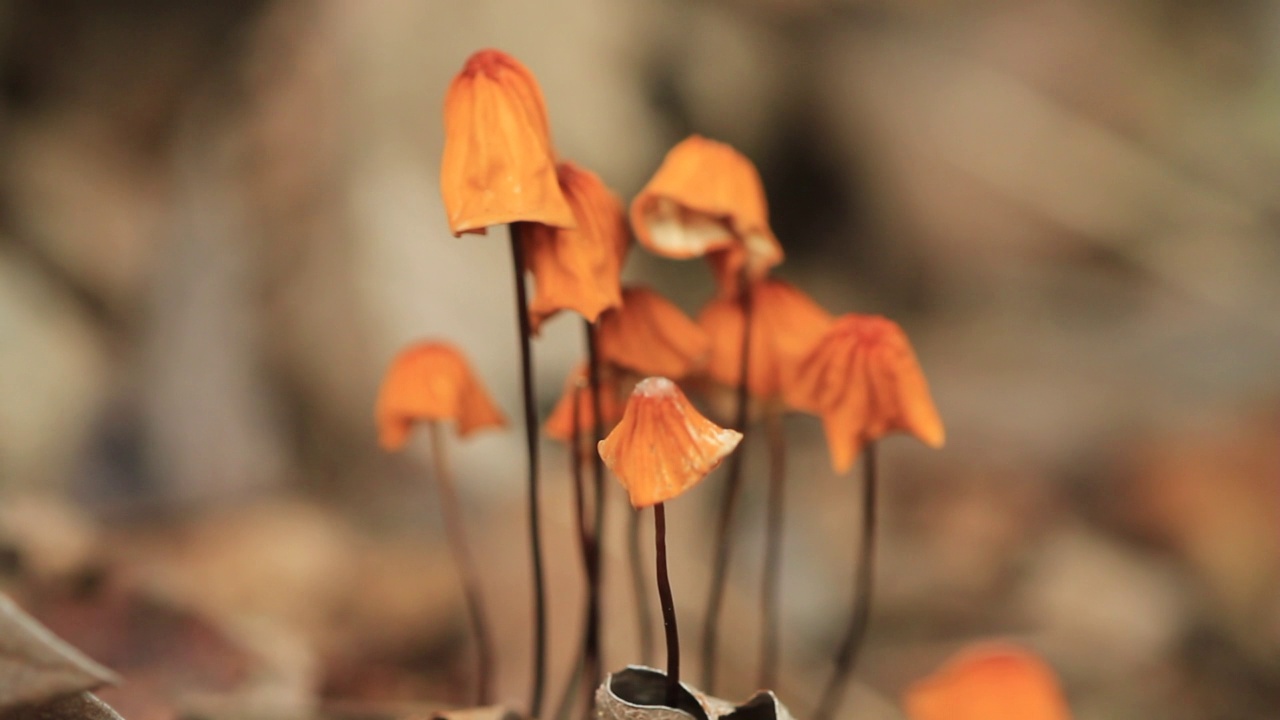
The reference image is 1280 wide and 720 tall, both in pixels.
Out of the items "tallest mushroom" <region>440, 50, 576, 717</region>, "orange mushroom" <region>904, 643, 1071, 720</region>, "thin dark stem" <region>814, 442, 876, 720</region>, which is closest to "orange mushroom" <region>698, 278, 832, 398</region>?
"thin dark stem" <region>814, 442, 876, 720</region>

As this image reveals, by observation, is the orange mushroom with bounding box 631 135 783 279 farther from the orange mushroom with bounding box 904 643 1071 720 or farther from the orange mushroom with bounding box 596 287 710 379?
the orange mushroom with bounding box 904 643 1071 720

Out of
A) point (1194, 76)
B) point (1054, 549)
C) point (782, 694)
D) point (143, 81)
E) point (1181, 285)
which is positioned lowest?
point (1054, 549)

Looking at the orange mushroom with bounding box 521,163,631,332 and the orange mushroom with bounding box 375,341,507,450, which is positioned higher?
the orange mushroom with bounding box 521,163,631,332

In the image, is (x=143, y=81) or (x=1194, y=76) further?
(x=1194, y=76)

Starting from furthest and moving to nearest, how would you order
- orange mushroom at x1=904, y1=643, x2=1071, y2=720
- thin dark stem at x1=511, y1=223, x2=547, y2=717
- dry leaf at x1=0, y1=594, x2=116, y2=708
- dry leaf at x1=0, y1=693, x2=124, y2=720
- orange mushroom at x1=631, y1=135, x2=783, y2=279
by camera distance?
orange mushroom at x1=904, y1=643, x2=1071, y2=720 → orange mushroom at x1=631, y1=135, x2=783, y2=279 → thin dark stem at x1=511, y1=223, x2=547, y2=717 → dry leaf at x1=0, y1=693, x2=124, y2=720 → dry leaf at x1=0, y1=594, x2=116, y2=708

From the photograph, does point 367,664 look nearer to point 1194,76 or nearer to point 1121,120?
point 1121,120

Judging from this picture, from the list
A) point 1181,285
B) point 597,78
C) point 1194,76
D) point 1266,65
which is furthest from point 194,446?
point 1266,65
